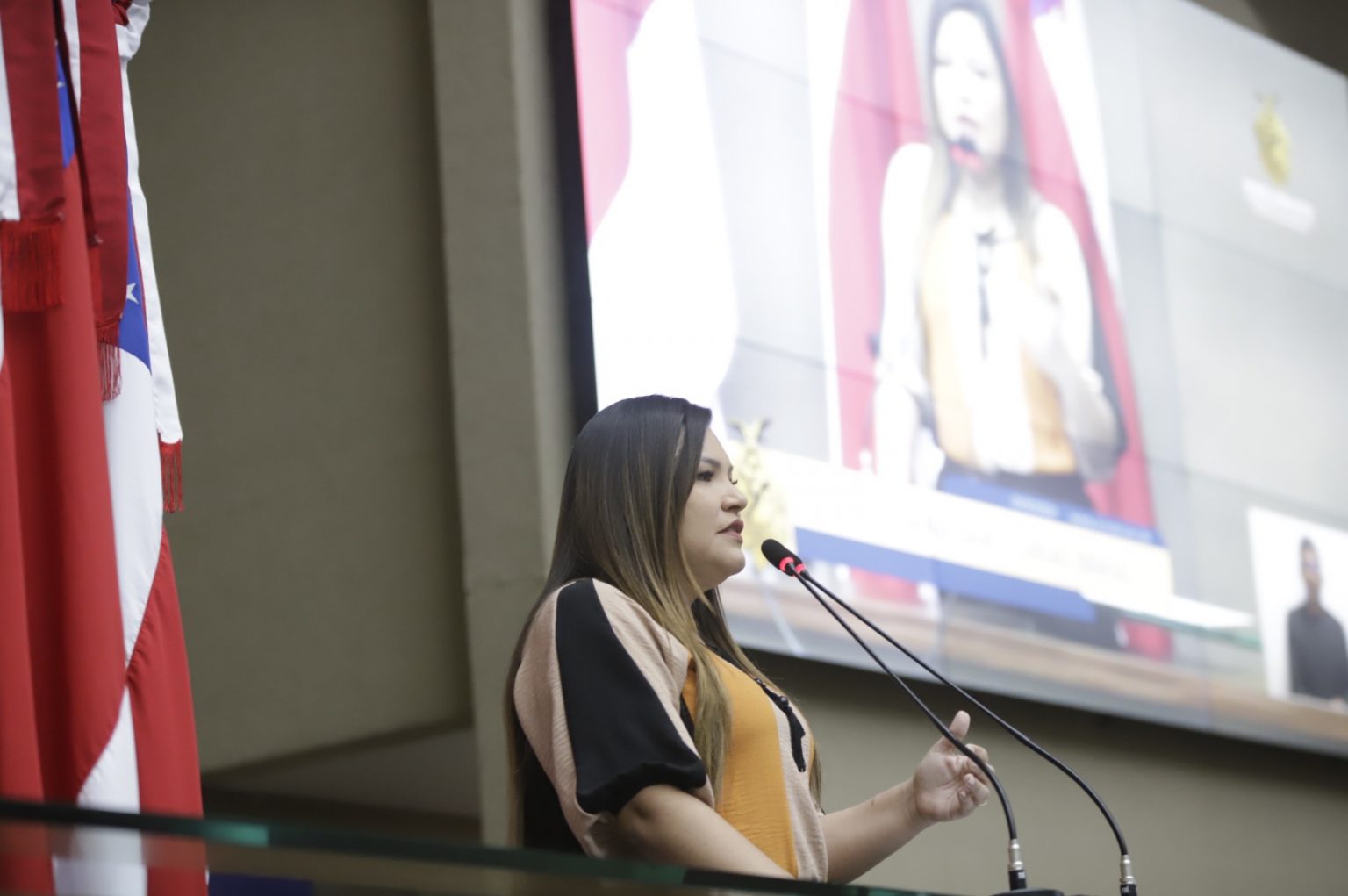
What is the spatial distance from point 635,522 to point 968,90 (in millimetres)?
3644

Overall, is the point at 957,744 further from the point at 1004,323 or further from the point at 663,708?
the point at 1004,323

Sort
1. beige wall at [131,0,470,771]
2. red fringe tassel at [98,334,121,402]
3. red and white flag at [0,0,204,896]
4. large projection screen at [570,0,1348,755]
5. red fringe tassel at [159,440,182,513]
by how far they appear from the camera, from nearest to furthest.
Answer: red and white flag at [0,0,204,896] < red fringe tassel at [98,334,121,402] < red fringe tassel at [159,440,182,513] < large projection screen at [570,0,1348,755] < beige wall at [131,0,470,771]

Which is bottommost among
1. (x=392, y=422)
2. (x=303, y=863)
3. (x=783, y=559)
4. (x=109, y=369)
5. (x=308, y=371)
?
(x=303, y=863)

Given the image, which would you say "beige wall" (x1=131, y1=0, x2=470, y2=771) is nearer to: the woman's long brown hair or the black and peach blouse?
the woman's long brown hair

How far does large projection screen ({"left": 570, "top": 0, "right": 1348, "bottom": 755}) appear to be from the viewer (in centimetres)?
454

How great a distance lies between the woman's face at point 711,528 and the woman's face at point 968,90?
3315mm

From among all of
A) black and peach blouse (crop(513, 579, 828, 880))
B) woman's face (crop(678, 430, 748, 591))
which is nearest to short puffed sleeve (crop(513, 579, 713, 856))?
black and peach blouse (crop(513, 579, 828, 880))

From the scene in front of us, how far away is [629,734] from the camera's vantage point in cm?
180

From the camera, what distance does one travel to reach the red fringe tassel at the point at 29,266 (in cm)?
198

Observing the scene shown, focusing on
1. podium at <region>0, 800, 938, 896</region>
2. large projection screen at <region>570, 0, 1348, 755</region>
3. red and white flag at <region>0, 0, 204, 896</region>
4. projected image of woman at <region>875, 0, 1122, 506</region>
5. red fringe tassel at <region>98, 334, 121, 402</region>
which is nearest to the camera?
podium at <region>0, 800, 938, 896</region>

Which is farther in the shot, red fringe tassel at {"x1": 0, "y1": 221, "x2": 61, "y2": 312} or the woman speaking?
red fringe tassel at {"x1": 0, "y1": 221, "x2": 61, "y2": 312}

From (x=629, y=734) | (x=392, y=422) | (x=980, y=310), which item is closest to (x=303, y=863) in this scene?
(x=629, y=734)

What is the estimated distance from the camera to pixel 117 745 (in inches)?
76.5

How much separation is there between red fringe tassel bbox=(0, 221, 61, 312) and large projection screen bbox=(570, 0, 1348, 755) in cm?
243
